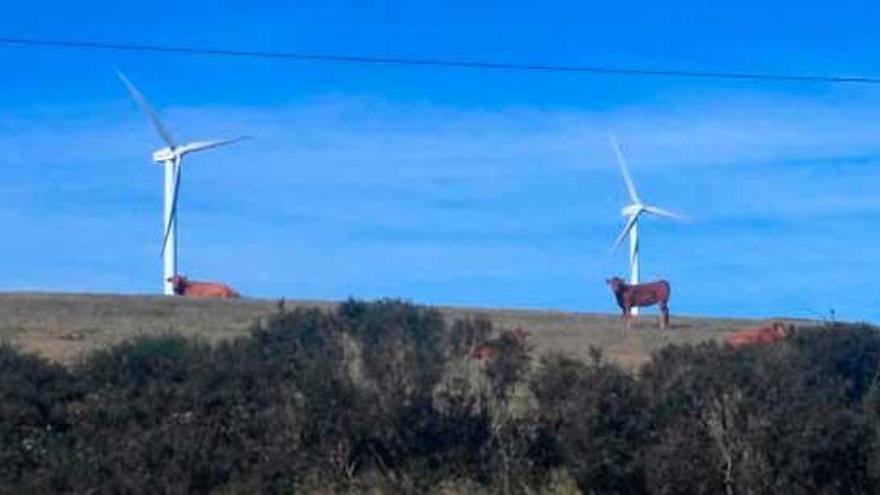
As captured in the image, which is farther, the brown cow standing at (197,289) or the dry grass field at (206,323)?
the brown cow standing at (197,289)

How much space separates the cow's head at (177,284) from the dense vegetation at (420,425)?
37878mm

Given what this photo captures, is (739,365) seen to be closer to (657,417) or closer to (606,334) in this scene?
(657,417)

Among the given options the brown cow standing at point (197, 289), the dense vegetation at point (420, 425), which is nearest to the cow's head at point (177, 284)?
the brown cow standing at point (197, 289)

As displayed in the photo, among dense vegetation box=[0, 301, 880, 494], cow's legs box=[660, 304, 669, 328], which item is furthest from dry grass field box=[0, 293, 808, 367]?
dense vegetation box=[0, 301, 880, 494]

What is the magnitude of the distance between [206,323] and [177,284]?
15.3 meters

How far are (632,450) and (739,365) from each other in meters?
2.33

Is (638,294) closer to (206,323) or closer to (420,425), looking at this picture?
(206,323)

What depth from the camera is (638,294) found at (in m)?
62.2

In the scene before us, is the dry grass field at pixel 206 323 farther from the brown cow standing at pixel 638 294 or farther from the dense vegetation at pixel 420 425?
the dense vegetation at pixel 420 425

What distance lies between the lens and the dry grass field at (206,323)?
4603 cm

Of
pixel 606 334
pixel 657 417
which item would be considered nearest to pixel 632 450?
pixel 657 417

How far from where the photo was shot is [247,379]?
28.2 metres

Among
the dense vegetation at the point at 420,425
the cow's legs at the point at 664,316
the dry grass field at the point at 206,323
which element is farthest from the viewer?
the cow's legs at the point at 664,316

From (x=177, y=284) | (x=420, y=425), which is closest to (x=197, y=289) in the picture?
(x=177, y=284)
